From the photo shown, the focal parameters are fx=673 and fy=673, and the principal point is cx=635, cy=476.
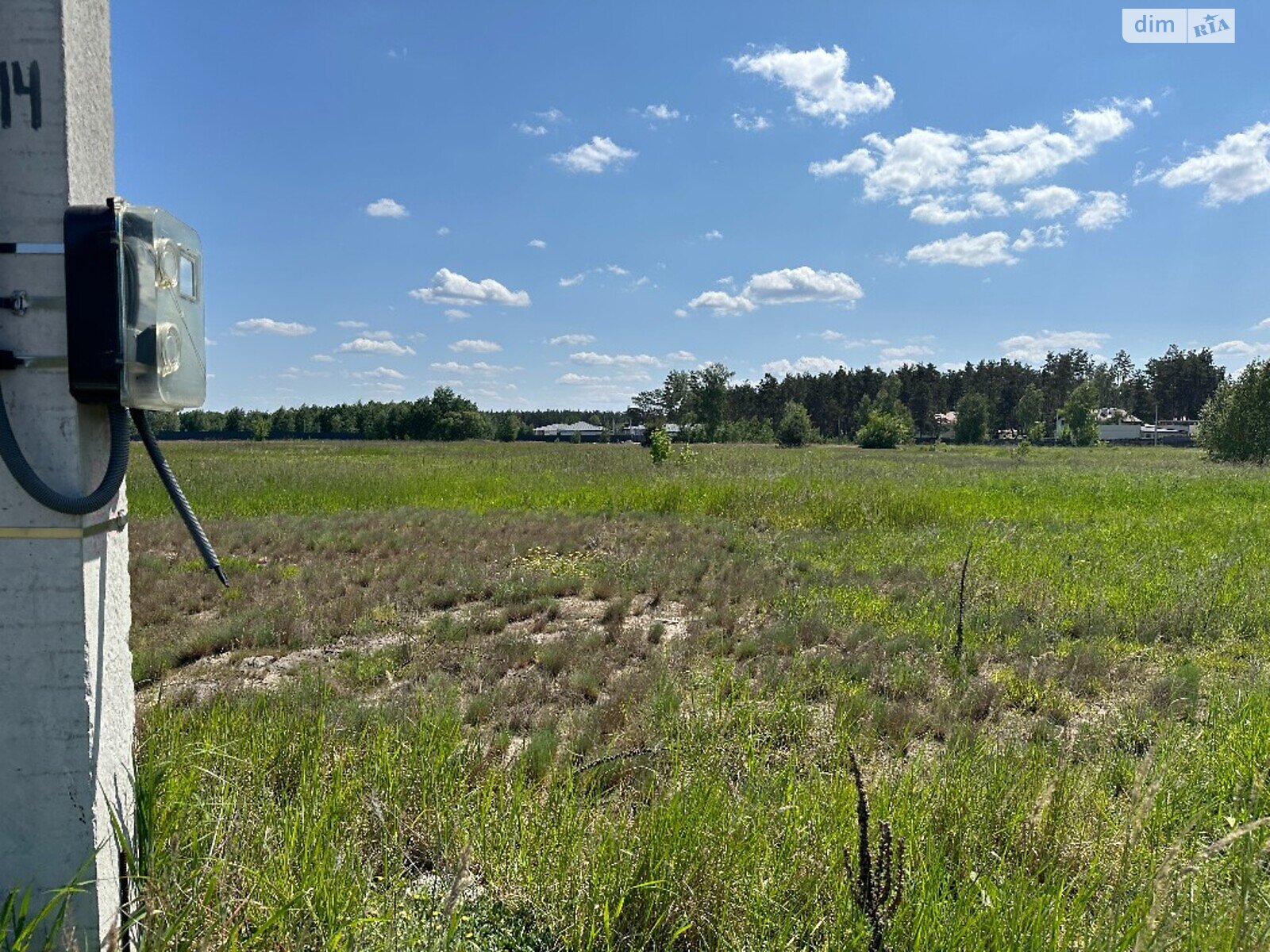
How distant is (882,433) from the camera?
237 feet

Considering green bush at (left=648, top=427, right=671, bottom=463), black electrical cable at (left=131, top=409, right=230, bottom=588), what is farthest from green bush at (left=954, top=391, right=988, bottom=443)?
black electrical cable at (left=131, top=409, right=230, bottom=588)

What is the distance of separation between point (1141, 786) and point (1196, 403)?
135 meters

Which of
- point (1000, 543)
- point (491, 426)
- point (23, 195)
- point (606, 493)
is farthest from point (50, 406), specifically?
point (491, 426)

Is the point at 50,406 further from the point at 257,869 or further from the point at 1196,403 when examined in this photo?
the point at 1196,403

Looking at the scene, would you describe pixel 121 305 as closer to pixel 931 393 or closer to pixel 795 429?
pixel 795 429

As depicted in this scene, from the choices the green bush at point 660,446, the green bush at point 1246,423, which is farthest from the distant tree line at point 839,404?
the green bush at point 660,446

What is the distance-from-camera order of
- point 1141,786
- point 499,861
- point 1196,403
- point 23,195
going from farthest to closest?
point 1196,403
point 499,861
point 1141,786
point 23,195

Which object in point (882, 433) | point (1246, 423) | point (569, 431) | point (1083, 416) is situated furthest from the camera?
point (569, 431)

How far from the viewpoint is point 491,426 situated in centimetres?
10619

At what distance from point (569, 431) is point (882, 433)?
6418cm

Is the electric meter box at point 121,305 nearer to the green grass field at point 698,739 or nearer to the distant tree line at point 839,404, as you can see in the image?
the green grass field at point 698,739

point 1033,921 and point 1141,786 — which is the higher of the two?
point 1141,786

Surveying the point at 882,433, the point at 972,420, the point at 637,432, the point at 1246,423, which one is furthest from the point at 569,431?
the point at 1246,423

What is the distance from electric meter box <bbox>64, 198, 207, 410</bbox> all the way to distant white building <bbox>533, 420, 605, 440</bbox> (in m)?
110
